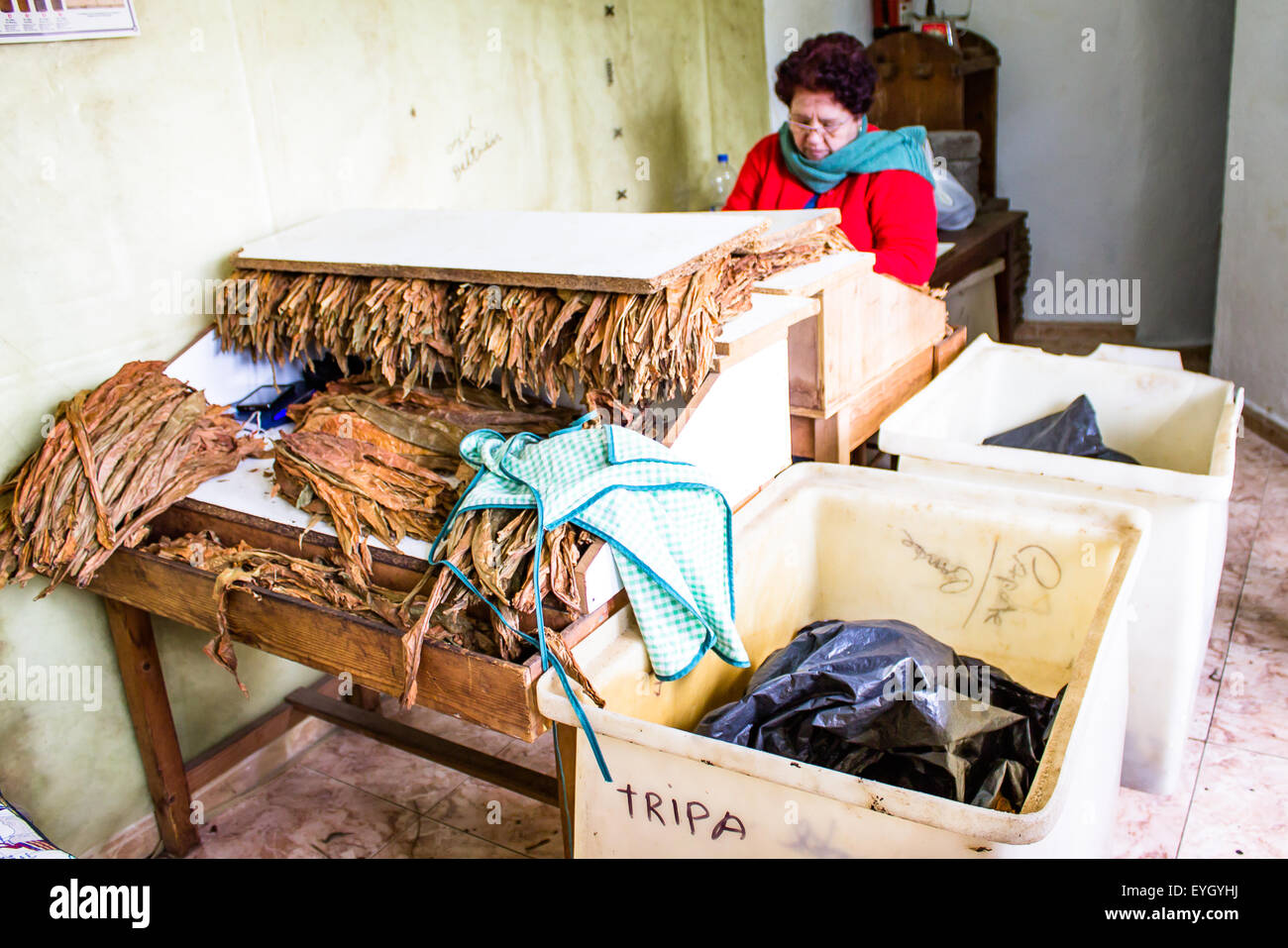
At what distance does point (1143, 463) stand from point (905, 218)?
38.3 inches

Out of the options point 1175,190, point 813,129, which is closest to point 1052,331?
point 1175,190

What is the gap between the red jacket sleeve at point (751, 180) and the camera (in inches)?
129

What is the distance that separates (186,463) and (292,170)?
0.86m

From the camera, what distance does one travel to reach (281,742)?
8.20ft

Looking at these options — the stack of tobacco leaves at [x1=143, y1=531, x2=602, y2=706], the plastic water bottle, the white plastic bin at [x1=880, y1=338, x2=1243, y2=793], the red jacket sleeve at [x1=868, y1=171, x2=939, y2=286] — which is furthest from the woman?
the stack of tobacco leaves at [x1=143, y1=531, x2=602, y2=706]

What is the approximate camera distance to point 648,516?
A: 1.44m

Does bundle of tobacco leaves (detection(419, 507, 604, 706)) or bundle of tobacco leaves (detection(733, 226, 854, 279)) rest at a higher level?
bundle of tobacco leaves (detection(733, 226, 854, 279))

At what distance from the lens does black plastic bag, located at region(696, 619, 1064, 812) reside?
1368mm

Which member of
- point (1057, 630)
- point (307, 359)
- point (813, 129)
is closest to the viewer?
point (1057, 630)

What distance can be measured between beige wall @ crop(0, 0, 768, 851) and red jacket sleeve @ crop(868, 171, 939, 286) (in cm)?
106

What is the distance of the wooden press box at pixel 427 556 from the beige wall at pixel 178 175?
1.30 feet

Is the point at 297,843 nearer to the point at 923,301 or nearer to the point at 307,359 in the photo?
the point at 307,359

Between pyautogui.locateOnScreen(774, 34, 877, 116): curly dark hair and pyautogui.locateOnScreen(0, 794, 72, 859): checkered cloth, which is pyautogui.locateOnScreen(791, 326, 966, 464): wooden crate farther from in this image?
pyautogui.locateOnScreen(0, 794, 72, 859): checkered cloth

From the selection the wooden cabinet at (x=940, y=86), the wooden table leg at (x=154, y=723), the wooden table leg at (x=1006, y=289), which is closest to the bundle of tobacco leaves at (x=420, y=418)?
the wooden table leg at (x=154, y=723)
